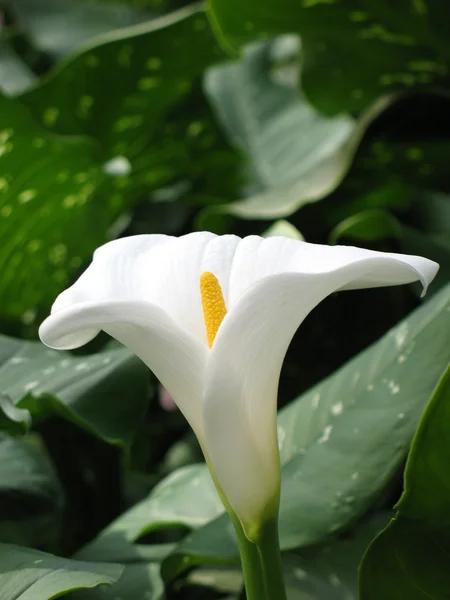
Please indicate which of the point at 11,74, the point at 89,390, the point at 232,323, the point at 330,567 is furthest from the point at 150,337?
the point at 11,74

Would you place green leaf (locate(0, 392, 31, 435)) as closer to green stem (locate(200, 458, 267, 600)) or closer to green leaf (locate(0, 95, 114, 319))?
green stem (locate(200, 458, 267, 600))

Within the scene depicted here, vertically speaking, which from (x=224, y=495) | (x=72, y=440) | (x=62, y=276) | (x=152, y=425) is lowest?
(x=152, y=425)

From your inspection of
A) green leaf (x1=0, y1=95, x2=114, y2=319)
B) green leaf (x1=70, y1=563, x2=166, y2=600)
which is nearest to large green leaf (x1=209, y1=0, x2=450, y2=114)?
green leaf (x1=0, y1=95, x2=114, y2=319)

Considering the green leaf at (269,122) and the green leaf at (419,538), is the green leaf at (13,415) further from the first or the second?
the green leaf at (269,122)

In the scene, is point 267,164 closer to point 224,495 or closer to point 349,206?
point 349,206

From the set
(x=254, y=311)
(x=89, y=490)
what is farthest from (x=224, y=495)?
(x=89, y=490)

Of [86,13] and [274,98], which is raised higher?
[86,13]

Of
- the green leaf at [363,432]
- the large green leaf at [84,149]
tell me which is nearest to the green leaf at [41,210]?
the large green leaf at [84,149]
